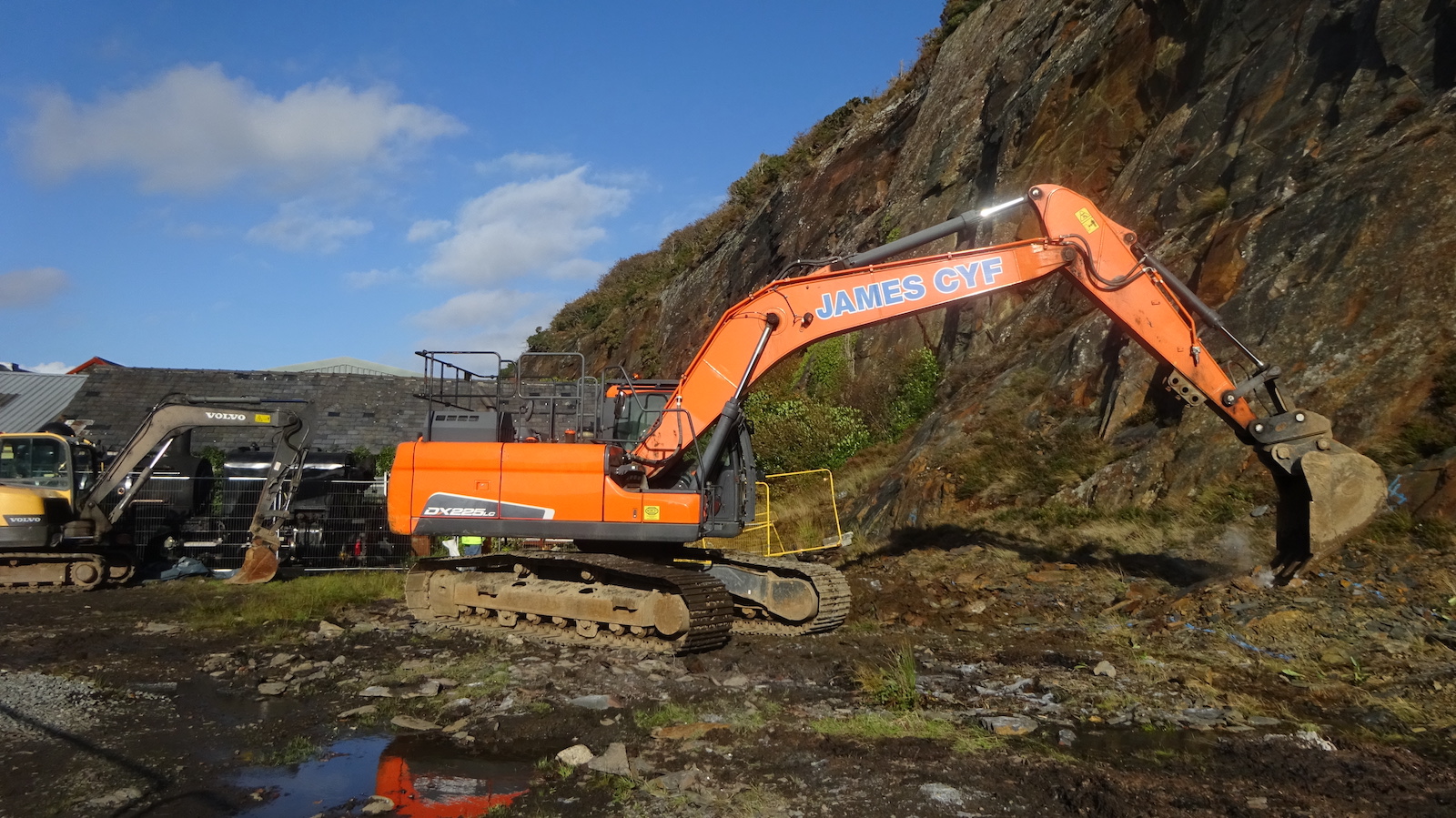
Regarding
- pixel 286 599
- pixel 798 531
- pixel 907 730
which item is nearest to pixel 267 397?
pixel 286 599

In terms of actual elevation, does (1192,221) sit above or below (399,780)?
above

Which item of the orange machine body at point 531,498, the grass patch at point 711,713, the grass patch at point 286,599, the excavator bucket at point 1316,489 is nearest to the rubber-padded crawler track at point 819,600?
the orange machine body at point 531,498

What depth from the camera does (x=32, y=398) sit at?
37.2 meters

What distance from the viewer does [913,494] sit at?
1478 centimetres

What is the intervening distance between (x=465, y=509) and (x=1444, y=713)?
794cm

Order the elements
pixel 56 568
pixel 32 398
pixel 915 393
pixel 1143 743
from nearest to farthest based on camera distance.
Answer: pixel 1143 743, pixel 56 568, pixel 915 393, pixel 32 398

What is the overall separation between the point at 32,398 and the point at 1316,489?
42375 millimetres

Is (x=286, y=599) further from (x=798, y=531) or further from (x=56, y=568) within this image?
(x=798, y=531)

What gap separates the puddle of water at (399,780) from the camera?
17.1 ft

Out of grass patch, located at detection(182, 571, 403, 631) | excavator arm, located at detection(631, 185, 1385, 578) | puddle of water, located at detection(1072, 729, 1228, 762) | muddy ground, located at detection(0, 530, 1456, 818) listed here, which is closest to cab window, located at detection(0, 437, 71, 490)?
grass patch, located at detection(182, 571, 403, 631)

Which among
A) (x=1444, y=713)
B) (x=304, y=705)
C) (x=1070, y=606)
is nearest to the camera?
(x=1444, y=713)

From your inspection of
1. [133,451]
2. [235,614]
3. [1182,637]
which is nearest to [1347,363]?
[1182,637]

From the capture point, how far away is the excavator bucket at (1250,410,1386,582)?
871cm

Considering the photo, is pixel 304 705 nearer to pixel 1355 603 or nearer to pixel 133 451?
pixel 1355 603
